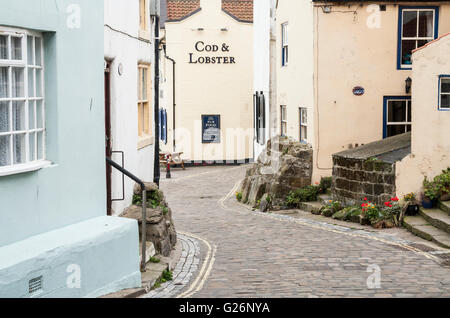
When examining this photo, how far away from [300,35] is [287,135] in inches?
146

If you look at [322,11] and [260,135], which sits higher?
[322,11]

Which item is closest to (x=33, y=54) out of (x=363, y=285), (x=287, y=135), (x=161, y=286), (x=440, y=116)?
(x=161, y=286)

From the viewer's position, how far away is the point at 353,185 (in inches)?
640

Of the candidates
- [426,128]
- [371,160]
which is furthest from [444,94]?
[371,160]

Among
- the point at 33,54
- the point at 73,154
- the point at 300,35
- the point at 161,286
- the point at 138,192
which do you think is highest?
the point at 300,35

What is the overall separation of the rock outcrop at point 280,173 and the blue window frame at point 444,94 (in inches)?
192

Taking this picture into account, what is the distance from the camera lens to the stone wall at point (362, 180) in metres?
15.2

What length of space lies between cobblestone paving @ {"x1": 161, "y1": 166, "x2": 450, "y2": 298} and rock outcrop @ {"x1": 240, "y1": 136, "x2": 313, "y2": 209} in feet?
4.78

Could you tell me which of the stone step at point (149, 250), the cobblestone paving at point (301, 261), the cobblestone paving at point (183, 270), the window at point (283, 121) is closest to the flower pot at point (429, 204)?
the cobblestone paving at point (301, 261)

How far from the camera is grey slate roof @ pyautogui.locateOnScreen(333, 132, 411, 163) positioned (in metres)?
15.4

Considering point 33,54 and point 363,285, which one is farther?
point 363,285

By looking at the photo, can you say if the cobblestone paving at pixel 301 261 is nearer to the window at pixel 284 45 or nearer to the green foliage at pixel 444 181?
the green foliage at pixel 444 181

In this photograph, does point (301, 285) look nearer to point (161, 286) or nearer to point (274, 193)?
point (161, 286)

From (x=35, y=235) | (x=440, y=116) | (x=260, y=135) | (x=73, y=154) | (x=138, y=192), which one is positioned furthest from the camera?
(x=260, y=135)
